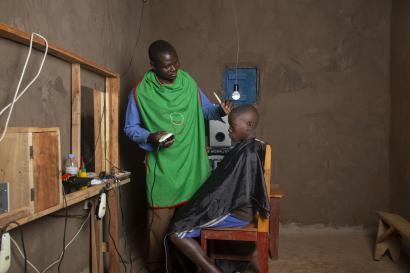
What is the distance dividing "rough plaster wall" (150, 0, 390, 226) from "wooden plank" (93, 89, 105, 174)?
164 cm

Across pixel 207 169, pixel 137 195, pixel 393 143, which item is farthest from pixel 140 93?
pixel 393 143

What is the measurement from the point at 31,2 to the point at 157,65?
858mm

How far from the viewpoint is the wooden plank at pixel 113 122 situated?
2270 millimetres

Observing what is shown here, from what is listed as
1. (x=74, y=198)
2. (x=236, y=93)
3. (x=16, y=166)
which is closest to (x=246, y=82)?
(x=236, y=93)

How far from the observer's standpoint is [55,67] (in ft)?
5.93

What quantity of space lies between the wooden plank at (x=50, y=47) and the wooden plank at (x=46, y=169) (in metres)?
0.42

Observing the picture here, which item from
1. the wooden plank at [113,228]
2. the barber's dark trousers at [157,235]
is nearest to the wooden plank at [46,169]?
the wooden plank at [113,228]

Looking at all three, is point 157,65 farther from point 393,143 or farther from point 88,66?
point 393,143

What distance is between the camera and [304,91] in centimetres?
355

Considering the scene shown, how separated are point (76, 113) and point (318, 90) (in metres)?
2.50

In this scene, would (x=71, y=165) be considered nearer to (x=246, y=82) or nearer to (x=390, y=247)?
(x=246, y=82)

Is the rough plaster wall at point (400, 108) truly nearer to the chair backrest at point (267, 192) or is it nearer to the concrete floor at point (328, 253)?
the concrete floor at point (328, 253)

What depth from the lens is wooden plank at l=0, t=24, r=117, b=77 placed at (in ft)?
4.35

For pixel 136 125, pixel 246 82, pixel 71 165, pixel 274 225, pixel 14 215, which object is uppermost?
pixel 246 82
